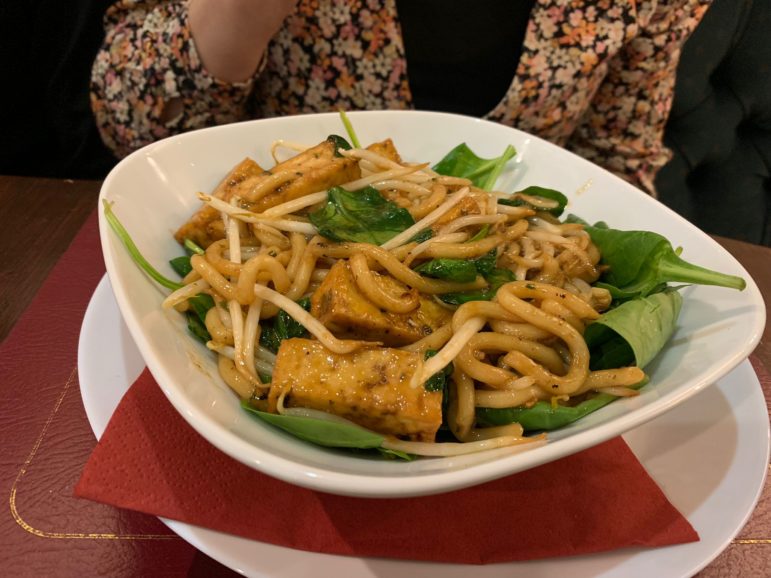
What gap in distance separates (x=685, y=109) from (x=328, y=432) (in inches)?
121

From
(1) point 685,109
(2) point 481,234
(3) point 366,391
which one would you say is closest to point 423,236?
(2) point 481,234

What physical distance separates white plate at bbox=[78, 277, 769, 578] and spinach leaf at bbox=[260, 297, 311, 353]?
28cm

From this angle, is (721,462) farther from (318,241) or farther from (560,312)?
(318,241)

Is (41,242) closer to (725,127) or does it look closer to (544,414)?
(544,414)

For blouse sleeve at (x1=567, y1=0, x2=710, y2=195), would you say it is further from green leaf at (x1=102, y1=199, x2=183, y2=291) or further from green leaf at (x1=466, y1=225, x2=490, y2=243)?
green leaf at (x1=102, y1=199, x2=183, y2=291)

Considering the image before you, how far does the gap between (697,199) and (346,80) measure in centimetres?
249

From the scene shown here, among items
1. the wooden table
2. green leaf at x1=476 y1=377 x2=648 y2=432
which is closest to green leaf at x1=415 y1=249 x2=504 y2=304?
green leaf at x1=476 y1=377 x2=648 y2=432

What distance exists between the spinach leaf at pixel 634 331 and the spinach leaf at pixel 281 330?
595 millimetres

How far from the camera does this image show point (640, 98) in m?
2.56

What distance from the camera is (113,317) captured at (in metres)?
1.30

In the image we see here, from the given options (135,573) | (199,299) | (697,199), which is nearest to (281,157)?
(199,299)

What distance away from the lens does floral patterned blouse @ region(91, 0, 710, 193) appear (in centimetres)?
206

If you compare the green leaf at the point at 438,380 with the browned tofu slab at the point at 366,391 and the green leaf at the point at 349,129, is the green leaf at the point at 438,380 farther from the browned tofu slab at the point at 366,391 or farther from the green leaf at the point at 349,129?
the green leaf at the point at 349,129

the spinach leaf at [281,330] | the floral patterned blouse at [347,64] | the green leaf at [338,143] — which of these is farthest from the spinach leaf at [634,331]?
the floral patterned blouse at [347,64]
